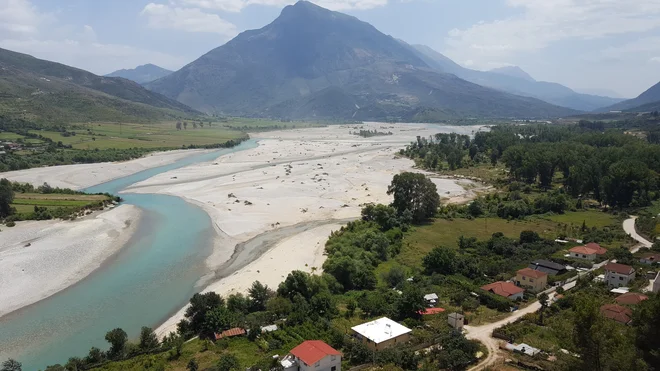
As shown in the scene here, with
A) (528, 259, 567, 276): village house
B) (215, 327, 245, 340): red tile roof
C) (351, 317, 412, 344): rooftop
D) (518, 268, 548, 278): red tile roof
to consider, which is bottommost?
(215, 327, 245, 340): red tile roof

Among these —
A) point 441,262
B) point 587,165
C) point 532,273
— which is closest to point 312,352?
point 441,262

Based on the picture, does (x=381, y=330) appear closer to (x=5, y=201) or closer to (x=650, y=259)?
(x=650, y=259)

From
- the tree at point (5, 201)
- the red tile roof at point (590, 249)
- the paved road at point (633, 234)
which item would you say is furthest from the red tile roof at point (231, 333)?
the tree at point (5, 201)

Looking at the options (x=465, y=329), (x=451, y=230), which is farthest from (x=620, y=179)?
(x=465, y=329)

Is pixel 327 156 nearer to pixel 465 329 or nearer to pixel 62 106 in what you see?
pixel 465 329

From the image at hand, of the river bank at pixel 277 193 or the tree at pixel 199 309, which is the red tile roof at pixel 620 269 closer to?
the river bank at pixel 277 193

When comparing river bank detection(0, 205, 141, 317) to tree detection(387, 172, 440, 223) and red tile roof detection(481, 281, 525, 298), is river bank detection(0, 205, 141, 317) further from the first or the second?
red tile roof detection(481, 281, 525, 298)

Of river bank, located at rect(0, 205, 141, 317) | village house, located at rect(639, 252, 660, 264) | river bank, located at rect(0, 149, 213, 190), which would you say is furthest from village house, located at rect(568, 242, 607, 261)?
river bank, located at rect(0, 149, 213, 190)
